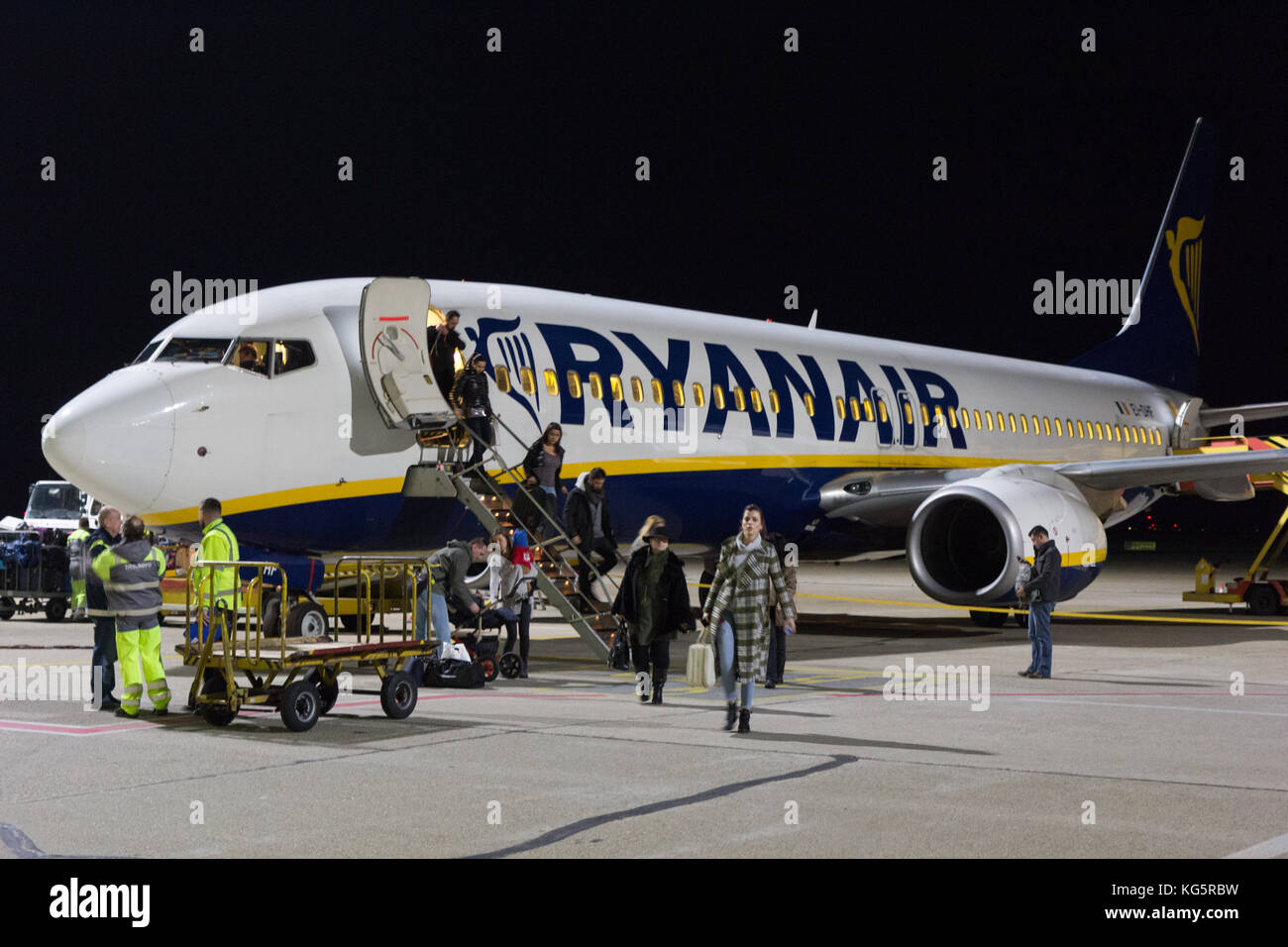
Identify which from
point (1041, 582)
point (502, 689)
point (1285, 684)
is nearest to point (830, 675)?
point (1041, 582)

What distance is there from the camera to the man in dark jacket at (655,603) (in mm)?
10055

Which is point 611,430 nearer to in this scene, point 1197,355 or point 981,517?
point 981,517

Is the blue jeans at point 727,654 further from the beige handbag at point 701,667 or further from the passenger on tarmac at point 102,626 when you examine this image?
the passenger on tarmac at point 102,626

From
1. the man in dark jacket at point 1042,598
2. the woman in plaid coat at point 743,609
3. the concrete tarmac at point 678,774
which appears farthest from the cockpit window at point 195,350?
the man in dark jacket at point 1042,598

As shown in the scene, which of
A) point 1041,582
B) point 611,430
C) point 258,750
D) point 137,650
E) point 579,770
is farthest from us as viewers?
point 611,430

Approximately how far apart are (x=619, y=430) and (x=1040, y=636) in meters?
5.18

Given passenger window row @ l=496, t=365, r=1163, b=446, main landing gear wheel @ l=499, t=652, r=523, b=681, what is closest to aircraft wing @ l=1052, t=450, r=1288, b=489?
passenger window row @ l=496, t=365, r=1163, b=446

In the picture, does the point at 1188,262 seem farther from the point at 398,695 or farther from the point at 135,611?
the point at 135,611

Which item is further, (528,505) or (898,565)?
(898,565)

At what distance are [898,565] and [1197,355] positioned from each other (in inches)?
704

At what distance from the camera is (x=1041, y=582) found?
12305 mm

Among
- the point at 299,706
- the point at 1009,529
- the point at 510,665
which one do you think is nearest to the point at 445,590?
the point at 510,665

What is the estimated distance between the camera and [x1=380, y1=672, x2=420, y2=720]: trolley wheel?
9234 millimetres

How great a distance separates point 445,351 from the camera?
13453 mm
